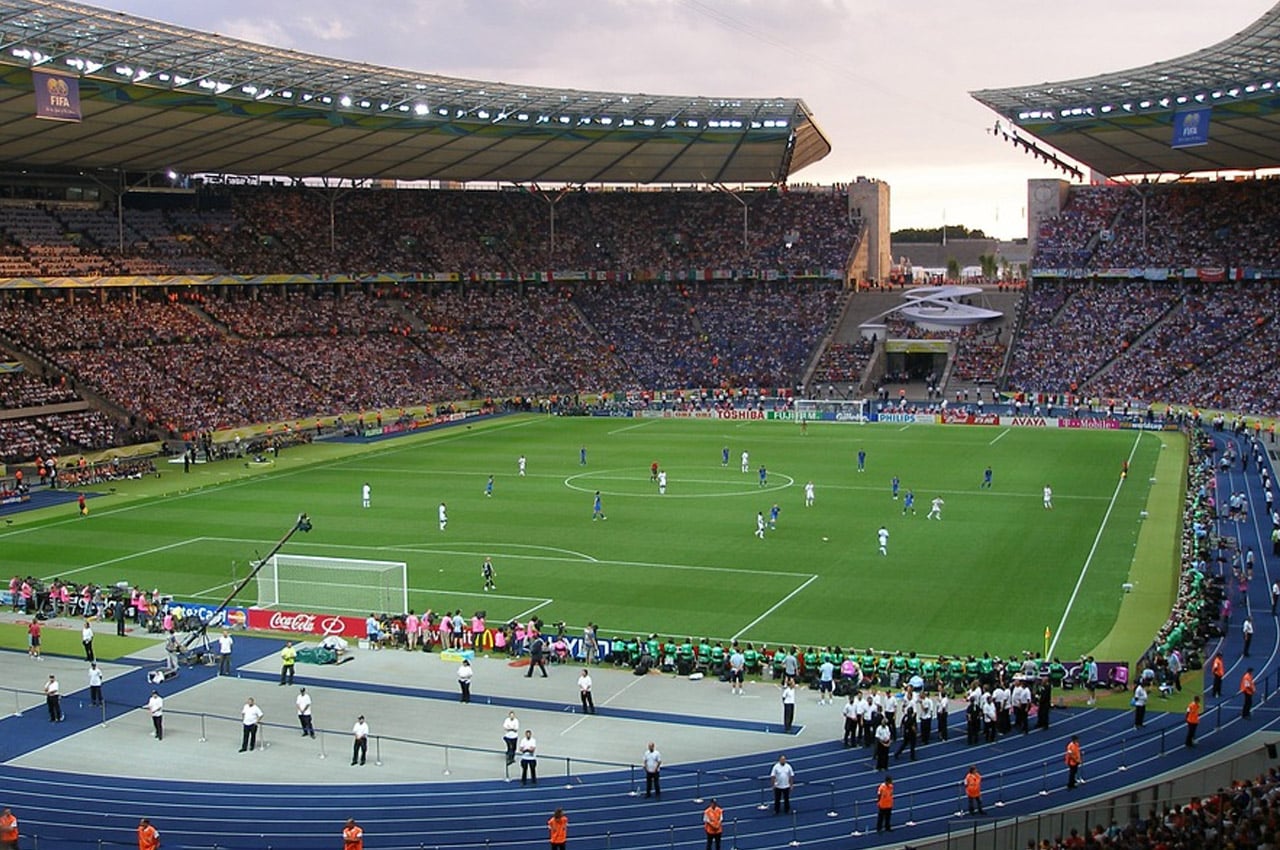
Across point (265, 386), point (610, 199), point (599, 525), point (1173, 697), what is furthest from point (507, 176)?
point (1173, 697)

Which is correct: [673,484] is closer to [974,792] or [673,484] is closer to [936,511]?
[936,511]

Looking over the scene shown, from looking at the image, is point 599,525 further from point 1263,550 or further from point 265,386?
point 265,386

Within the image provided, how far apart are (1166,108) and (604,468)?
134ft

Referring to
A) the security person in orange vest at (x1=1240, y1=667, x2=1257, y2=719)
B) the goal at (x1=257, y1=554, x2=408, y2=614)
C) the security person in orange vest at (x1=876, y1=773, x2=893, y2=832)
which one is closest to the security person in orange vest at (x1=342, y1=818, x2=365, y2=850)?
the security person in orange vest at (x1=876, y1=773, x2=893, y2=832)

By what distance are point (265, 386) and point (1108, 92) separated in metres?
52.3

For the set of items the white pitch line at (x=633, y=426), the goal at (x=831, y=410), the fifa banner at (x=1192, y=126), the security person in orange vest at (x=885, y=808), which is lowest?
the security person in orange vest at (x=885, y=808)

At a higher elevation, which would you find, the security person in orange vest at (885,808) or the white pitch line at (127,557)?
the white pitch line at (127,557)

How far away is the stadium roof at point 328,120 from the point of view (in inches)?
2228

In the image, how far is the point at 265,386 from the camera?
7712cm

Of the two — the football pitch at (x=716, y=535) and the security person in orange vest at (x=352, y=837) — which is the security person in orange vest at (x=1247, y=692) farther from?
the security person in orange vest at (x=352, y=837)

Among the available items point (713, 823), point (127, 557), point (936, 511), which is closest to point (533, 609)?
point (127, 557)

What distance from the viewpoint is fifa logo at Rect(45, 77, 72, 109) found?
168ft

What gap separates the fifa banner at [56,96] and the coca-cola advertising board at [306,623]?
26.9m

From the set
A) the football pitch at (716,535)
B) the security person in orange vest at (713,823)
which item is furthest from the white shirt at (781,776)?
the football pitch at (716,535)
